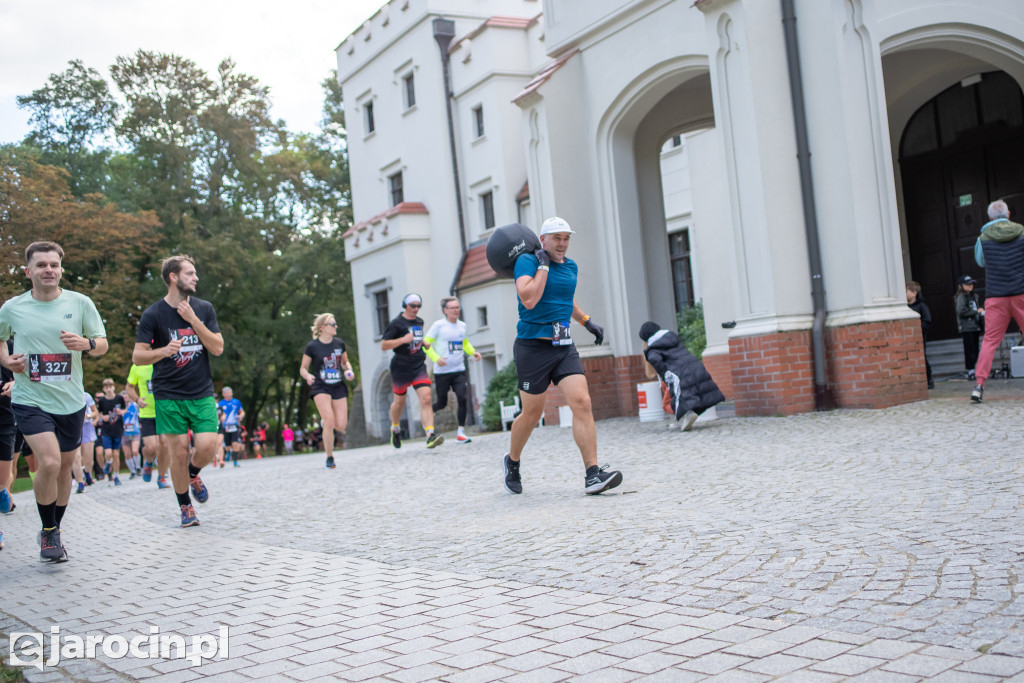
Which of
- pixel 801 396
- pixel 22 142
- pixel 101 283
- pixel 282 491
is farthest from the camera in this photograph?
pixel 22 142

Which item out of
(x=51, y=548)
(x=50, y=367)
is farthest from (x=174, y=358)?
(x=51, y=548)

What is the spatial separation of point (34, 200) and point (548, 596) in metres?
32.2

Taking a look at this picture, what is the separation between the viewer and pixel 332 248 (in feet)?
139

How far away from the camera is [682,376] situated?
11.8 metres

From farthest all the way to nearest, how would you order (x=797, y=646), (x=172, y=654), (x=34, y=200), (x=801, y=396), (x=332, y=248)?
(x=332, y=248) < (x=34, y=200) < (x=801, y=396) < (x=172, y=654) < (x=797, y=646)

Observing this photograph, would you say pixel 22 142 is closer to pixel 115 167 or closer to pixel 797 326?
pixel 115 167

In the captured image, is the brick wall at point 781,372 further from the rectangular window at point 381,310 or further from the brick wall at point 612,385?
the rectangular window at point 381,310

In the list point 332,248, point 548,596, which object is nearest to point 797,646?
point 548,596

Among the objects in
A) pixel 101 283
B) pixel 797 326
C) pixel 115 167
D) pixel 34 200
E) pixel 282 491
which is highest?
pixel 115 167

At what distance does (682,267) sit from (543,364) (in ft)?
66.2

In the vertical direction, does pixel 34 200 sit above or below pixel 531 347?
above

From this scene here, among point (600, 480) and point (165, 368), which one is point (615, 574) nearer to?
point (600, 480)

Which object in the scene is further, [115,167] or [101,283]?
[115,167]

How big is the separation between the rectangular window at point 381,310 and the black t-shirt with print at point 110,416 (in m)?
16.2
